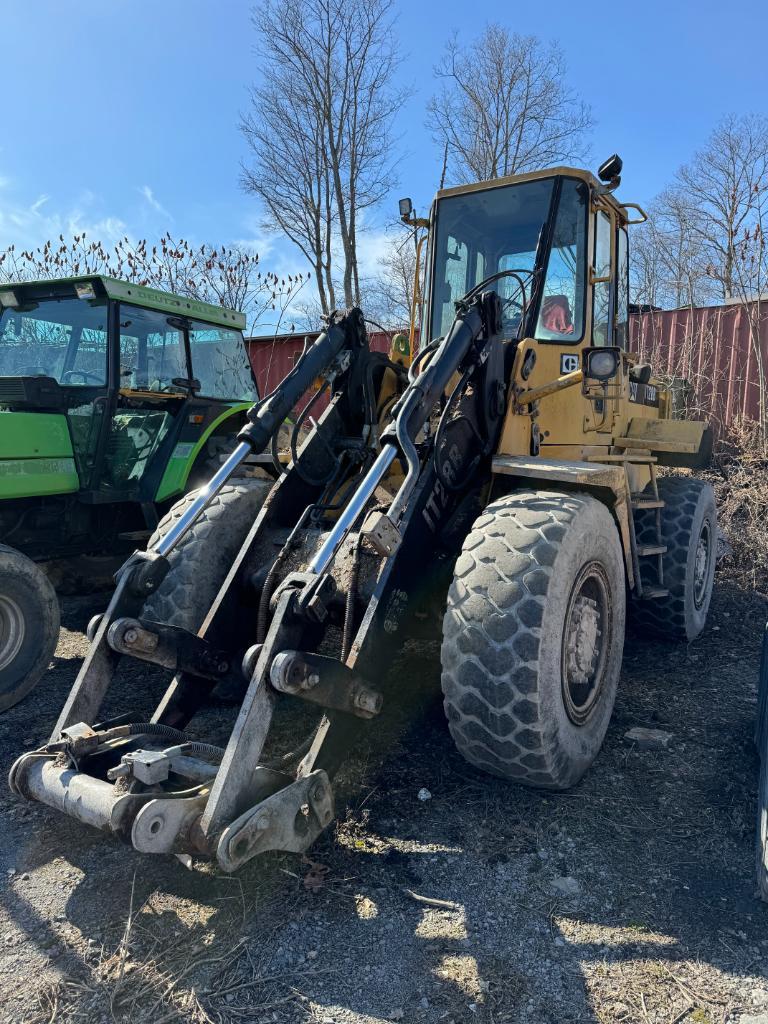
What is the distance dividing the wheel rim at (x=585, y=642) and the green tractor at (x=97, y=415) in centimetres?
359

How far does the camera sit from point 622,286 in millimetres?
4762

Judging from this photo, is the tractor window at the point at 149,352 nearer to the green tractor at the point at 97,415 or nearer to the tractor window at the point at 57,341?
the green tractor at the point at 97,415

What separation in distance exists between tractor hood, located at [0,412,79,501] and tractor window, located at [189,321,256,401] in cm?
143

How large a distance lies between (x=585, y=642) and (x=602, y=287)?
2358mm

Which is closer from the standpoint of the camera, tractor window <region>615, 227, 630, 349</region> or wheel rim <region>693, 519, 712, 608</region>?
tractor window <region>615, 227, 630, 349</region>

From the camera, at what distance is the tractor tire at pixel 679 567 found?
5.05 m

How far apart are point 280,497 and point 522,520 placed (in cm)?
130

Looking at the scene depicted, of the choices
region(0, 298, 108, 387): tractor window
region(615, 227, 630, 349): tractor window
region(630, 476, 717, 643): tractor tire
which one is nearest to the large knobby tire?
region(615, 227, 630, 349): tractor window

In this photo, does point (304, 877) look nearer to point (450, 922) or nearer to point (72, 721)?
point (450, 922)

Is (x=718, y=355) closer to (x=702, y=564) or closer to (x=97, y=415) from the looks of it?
(x=702, y=564)

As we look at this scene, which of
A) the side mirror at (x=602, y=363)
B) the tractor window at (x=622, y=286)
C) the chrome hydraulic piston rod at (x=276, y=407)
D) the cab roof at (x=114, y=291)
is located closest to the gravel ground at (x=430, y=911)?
the chrome hydraulic piston rod at (x=276, y=407)

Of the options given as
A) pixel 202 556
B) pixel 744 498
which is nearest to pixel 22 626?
pixel 202 556

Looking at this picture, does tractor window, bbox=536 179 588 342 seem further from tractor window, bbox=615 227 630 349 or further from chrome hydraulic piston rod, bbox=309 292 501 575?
chrome hydraulic piston rod, bbox=309 292 501 575

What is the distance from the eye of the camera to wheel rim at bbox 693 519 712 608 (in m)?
5.48
